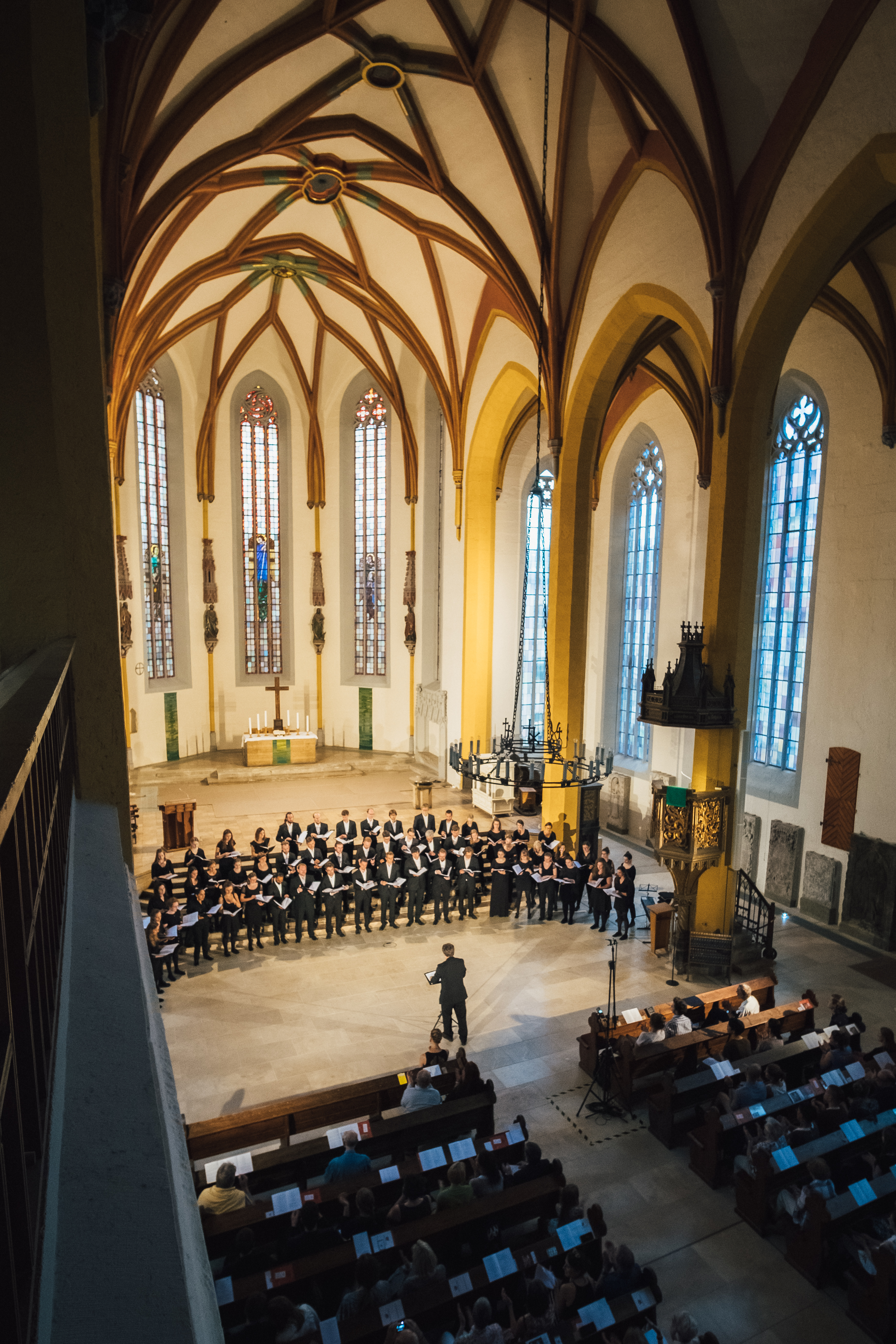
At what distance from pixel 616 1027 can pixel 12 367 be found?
8563 mm

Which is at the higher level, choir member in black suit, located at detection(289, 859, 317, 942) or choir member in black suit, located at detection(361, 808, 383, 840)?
choir member in black suit, located at detection(361, 808, 383, 840)

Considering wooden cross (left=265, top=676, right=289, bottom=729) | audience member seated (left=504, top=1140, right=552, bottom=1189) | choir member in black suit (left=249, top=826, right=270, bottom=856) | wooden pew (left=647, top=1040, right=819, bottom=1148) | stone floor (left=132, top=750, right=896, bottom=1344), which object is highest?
wooden cross (left=265, top=676, right=289, bottom=729)

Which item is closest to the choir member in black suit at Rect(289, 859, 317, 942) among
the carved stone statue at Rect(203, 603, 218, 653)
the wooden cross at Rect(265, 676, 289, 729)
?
the wooden cross at Rect(265, 676, 289, 729)

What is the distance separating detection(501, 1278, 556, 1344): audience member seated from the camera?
181 inches

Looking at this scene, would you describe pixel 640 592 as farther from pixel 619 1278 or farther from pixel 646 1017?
pixel 619 1278

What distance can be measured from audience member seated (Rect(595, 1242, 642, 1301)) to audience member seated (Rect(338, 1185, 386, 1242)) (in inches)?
64.0

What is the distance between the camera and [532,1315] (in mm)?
4812

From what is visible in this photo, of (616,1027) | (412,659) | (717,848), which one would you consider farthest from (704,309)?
(412,659)

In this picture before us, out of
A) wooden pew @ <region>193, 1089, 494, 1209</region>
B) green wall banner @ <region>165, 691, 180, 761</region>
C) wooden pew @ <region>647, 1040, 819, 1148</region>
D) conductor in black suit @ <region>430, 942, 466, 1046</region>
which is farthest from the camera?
green wall banner @ <region>165, 691, 180, 761</region>

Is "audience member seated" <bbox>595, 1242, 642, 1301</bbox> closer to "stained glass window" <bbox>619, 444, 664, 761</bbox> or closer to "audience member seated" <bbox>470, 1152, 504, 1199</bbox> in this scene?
"audience member seated" <bbox>470, 1152, 504, 1199</bbox>

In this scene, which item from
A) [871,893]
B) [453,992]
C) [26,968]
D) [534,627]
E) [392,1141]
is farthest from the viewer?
[534,627]

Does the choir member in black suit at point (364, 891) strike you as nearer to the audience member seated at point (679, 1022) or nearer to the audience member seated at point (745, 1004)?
the audience member seated at point (679, 1022)

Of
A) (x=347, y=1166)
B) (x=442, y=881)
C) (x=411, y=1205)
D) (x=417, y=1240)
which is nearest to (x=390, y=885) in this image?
(x=442, y=881)

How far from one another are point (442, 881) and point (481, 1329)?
8936 millimetres
